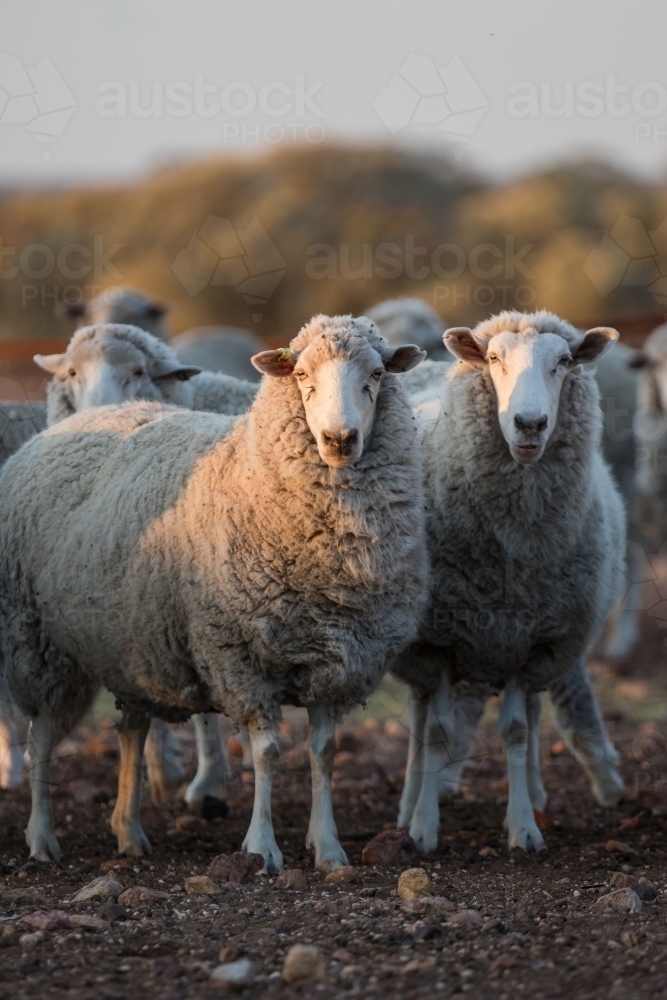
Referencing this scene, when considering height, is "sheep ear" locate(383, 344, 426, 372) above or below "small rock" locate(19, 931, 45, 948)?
above

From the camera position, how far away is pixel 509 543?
4941 millimetres

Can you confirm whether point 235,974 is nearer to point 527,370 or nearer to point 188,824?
point 188,824

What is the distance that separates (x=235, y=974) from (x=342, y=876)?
1.20 meters

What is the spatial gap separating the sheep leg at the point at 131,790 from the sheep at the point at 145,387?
867 millimetres

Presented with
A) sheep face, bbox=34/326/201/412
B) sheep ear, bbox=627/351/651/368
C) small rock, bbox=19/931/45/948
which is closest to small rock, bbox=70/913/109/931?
small rock, bbox=19/931/45/948

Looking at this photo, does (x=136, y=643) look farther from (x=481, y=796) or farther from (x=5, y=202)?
(x=5, y=202)

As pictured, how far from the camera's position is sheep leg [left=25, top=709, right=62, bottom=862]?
4.84 meters

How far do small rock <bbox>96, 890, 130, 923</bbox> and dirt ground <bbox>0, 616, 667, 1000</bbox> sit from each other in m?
0.04

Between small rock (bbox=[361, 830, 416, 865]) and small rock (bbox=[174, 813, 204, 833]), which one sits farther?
small rock (bbox=[174, 813, 204, 833])

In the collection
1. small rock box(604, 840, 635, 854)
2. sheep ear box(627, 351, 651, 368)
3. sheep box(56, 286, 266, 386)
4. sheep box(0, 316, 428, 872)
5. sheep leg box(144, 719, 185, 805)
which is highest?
sheep box(56, 286, 266, 386)

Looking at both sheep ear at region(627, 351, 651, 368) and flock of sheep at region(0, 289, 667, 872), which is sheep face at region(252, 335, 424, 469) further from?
sheep ear at region(627, 351, 651, 368)

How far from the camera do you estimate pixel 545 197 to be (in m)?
29.4

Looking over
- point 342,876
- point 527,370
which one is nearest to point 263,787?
point 342,876

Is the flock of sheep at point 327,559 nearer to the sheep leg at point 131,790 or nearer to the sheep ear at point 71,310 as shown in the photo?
the sheep leg at point 131,790
